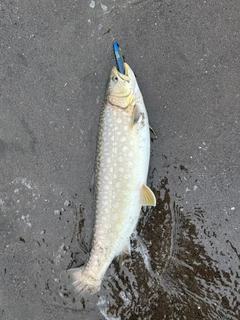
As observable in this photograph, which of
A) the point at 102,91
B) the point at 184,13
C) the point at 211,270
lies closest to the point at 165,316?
the point at 211,270

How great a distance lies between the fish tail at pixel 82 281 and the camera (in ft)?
10.9

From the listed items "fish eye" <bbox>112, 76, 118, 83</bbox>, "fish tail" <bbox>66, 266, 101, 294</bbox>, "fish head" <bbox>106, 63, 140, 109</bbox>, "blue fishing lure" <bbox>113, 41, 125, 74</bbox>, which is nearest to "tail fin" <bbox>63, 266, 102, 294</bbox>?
"fish tail" <bbox>66, 266, 101, 294</bbox>

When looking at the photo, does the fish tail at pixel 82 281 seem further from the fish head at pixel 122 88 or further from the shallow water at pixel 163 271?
the fish head at pixel 122 88

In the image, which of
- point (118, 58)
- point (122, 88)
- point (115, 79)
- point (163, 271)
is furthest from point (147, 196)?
point (118, 58)

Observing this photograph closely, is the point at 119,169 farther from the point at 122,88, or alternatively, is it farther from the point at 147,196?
the point at 122,88

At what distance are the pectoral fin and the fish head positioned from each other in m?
0.77

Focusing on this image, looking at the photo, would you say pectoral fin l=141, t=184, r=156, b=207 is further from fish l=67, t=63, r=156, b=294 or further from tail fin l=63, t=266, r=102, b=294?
tail fin l=63, t=266, r=102, b=294

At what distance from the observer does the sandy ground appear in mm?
3311

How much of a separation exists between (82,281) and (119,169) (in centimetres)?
115

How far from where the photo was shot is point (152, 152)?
3.43 meters

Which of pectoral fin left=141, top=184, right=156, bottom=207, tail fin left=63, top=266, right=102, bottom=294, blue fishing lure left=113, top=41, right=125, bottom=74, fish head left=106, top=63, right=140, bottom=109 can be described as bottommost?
tail fin left=63, top=266, right=102, bottom=294

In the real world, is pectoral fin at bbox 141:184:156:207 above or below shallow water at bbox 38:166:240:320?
above

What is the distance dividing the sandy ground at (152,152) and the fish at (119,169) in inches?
8.9

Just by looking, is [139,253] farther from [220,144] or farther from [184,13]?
[184,13]
